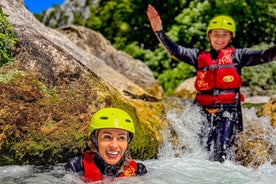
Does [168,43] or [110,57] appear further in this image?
[110,57]

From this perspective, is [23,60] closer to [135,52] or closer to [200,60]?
[200,60]

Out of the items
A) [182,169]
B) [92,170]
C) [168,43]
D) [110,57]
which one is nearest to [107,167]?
[92,170]

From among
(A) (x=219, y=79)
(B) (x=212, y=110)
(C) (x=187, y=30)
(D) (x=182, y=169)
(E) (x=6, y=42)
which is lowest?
(D) (x=182, y=169)

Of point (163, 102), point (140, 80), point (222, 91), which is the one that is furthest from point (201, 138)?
point (140, 80)

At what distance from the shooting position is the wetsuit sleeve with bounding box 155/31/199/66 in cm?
709

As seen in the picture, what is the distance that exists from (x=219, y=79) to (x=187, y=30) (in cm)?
1042

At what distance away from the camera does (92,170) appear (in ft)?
15.7

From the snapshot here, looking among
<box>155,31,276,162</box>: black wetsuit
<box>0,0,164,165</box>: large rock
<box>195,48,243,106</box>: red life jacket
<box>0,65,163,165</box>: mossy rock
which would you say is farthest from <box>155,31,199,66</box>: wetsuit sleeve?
<box>0,65,163,165</box>: mossy rock

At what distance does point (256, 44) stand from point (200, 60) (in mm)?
11059

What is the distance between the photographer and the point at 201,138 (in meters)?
7.25

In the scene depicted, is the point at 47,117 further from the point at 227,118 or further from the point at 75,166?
the point at 227,118

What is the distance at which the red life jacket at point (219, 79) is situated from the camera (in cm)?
686

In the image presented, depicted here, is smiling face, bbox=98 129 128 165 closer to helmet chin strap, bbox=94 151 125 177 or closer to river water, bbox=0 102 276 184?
helmet chin strap, bbox=94 151 125 177

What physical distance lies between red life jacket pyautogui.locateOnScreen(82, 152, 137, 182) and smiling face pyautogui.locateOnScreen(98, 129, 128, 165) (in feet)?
0.48
